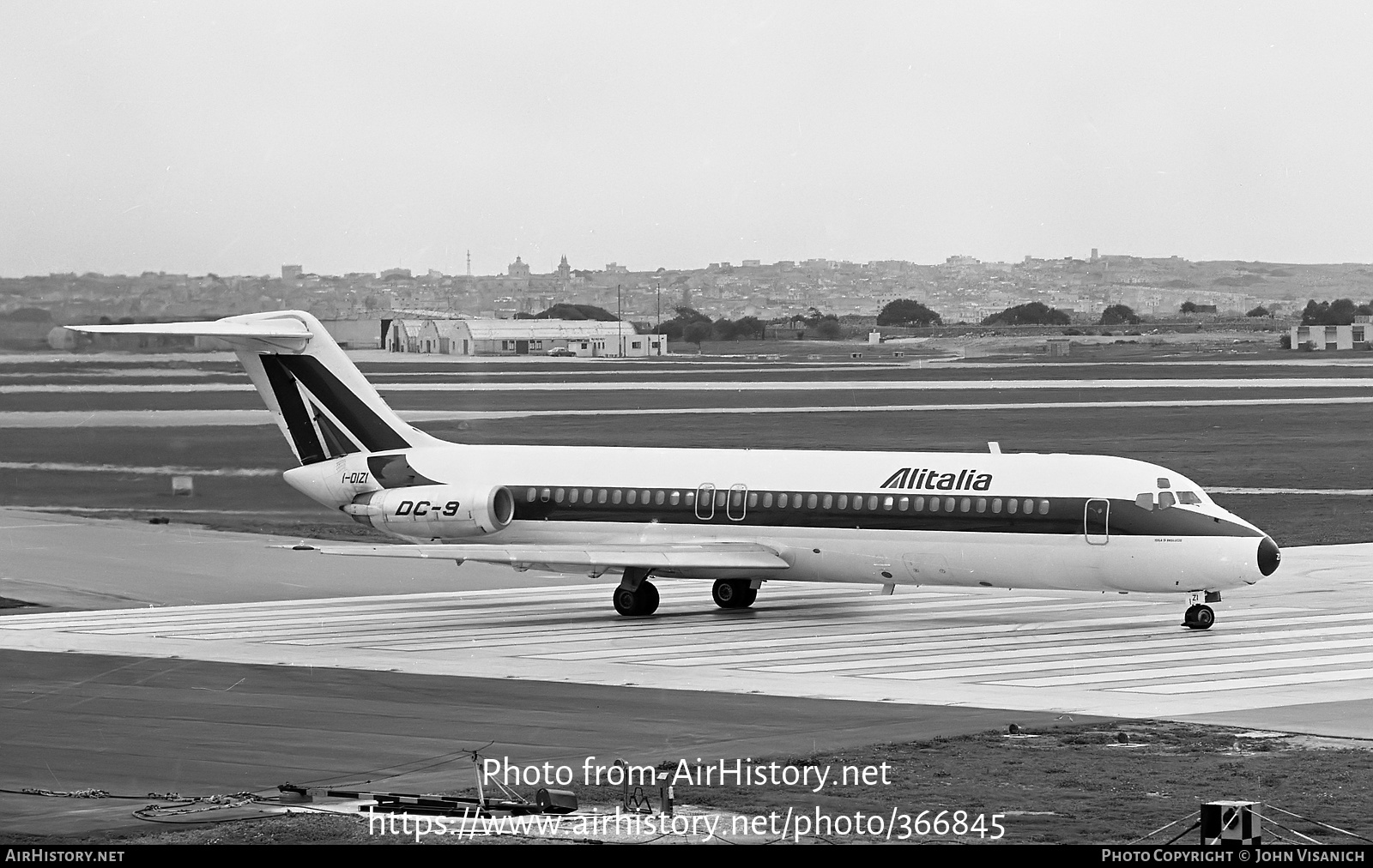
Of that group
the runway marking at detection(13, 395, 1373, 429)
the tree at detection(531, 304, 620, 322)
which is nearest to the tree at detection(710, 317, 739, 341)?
the tree at detection(531, 304, 620, 322)

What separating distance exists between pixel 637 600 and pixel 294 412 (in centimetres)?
875

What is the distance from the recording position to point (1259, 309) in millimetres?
182875

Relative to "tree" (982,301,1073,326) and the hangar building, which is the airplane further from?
"tree" (982,301,1073,326)

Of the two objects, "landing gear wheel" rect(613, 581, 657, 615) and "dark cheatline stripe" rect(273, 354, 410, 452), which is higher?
"dark cheatline stripe" rect(273, 354, 410, 452)

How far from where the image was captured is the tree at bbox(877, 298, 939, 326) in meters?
132

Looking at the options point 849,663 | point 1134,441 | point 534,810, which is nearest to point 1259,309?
point 1134,441

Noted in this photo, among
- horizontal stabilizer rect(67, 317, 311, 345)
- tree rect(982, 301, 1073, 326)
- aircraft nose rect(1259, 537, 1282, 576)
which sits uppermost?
horizontal stabilizer rect(67, 317, 311, 345)

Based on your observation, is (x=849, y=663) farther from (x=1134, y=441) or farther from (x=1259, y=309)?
(x=1259, y=309)

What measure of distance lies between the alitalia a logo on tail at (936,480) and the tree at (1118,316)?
380 ft

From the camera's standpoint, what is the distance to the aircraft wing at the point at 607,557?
34.8 meters

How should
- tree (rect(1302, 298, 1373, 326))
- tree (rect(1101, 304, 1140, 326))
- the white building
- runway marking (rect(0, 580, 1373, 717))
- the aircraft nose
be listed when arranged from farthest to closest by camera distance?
tree (rect(1101, 304, 1140, 326))
tree (rect(1302, 298, 1373, 326))
the white building
the aircraft nose
runway marking (rect(0, 580, 1373, 717))

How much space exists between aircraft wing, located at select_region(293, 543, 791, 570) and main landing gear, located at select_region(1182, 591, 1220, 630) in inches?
291

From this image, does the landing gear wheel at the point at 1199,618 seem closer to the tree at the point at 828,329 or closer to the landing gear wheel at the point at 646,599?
the landing gear wheel at the point at 646,599

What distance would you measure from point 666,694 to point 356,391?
48.6 ft
